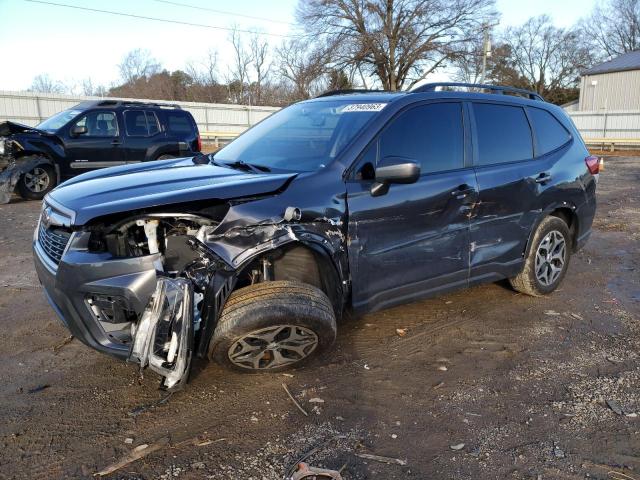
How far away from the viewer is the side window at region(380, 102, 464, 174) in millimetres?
3545

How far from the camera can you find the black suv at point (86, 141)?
31.9 feet

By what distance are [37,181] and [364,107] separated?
8804 mm

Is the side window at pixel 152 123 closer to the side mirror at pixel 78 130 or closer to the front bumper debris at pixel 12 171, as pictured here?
the side mirror at pixel 78 130

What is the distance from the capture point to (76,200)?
115 inches

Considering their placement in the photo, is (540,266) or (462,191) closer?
(462,191)

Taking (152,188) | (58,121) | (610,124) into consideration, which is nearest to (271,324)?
(152,188)

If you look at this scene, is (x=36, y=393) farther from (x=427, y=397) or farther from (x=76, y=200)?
(x=427, y=397)

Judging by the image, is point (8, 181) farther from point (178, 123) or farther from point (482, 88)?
point (482, 88)

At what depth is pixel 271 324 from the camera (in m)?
2.92

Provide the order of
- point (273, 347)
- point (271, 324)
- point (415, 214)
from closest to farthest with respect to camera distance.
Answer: point (271, 324)
point (273, 347)
point (415, 214)

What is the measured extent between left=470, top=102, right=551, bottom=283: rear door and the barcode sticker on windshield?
2.97 ft

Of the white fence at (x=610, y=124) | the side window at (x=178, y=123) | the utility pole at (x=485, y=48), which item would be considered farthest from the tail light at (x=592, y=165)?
the white fence at (x=610, y=124)

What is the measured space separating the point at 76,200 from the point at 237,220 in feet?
3.18

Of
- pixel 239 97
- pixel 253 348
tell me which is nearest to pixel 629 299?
pixel 253 348
